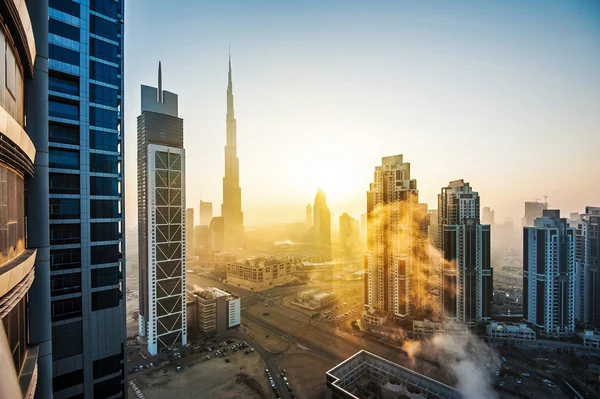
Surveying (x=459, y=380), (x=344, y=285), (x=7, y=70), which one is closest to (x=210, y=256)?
(x=344, y=285)

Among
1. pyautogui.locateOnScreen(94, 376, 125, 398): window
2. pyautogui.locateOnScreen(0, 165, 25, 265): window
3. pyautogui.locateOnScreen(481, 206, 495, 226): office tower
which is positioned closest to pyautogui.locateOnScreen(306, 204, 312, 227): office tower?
pyautogui.locateOnScreen(481, 206, 495, 226): office tower

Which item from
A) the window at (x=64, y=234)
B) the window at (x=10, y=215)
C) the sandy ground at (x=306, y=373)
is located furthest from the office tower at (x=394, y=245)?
the window at (x=10, y=215)

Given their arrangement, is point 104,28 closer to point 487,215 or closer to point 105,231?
point 105,231

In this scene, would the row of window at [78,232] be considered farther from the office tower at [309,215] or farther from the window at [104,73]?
the office tower at [309,215]

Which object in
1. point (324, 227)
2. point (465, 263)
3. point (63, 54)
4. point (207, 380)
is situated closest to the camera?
point (63, 54)

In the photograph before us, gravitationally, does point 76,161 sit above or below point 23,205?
above

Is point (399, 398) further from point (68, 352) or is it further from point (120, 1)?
point (120, 1)

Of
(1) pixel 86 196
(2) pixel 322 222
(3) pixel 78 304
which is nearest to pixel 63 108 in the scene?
(1) pixel 86 196
